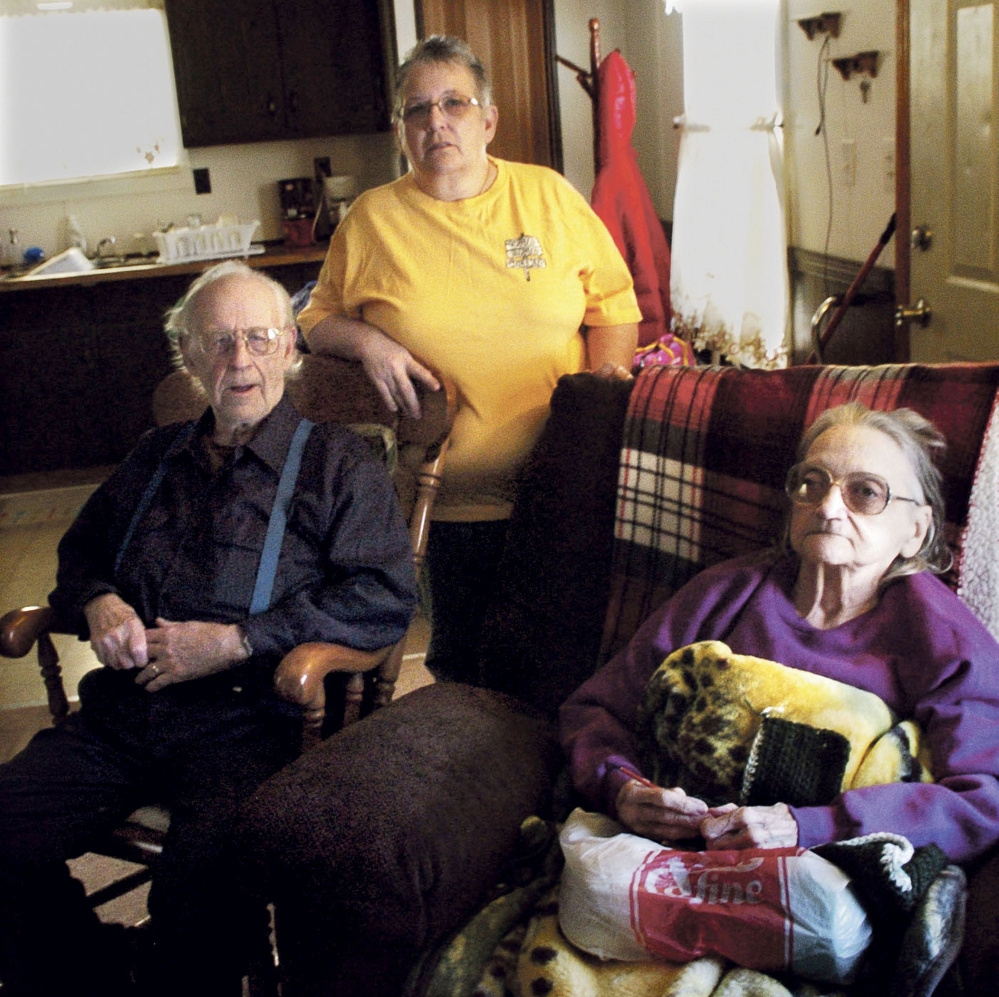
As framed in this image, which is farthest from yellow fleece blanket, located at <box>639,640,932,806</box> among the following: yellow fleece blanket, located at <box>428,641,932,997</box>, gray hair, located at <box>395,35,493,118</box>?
gray hair, located at <box>395,35,493,118</box>

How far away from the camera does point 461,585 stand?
6.65 ft

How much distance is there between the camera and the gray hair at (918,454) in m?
1.40

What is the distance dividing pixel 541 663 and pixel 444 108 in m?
0.97

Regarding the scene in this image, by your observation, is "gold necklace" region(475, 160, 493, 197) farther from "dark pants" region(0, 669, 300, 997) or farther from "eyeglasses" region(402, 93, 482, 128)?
"dark pants" region(0, 669, 300, 997)

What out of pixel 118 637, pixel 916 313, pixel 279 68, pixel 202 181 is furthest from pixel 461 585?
pixel 202 181

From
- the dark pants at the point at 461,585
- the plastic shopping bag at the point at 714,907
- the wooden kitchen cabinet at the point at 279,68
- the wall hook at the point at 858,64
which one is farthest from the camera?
the wooden kitchen cabinet at the point at 279,68

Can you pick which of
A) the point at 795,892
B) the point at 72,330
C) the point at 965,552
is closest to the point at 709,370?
the point at 965,552

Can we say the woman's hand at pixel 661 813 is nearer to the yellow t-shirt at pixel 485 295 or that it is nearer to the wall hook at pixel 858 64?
the yellow t-shirt at pixel 485 295

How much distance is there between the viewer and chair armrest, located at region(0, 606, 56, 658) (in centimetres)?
177

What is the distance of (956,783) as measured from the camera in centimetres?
121

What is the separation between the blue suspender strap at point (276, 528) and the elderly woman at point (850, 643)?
52cm

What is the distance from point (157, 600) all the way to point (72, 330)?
144 inches

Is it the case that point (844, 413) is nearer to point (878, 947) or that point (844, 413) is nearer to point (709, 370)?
point (709, 370)

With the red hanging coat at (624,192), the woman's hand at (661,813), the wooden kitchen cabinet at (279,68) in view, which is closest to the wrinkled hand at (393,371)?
the woman's hand at (661,813)
